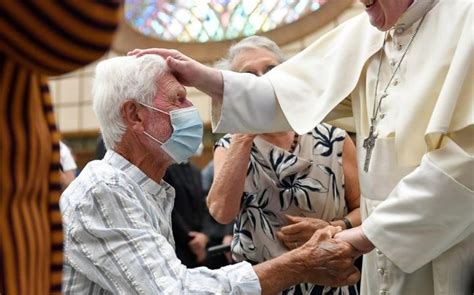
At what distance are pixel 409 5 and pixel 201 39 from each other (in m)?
10.2

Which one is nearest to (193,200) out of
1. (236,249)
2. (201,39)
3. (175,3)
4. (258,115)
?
(236,249)

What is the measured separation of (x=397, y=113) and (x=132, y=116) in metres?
0.76

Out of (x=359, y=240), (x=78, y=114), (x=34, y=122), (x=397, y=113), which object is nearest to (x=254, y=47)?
(x=397, y=113)

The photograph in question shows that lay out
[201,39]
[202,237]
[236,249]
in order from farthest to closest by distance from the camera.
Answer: [201,39], [202,237], [236,249]

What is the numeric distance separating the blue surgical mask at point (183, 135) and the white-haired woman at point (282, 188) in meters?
0.37

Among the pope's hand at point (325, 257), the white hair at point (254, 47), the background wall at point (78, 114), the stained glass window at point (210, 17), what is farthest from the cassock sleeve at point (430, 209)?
the background wall at point (78, 114)

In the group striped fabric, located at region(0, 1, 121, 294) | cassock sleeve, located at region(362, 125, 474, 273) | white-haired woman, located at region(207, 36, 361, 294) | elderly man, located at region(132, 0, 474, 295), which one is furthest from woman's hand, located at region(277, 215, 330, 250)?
striped fabric, located at region(0, 1, 121, 294)

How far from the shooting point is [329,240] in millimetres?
2125

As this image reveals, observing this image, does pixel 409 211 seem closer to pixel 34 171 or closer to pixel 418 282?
pixel 418 282

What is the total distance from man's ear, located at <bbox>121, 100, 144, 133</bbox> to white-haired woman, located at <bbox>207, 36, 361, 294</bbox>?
0.50m

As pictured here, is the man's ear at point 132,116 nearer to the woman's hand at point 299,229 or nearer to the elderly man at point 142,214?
the elderly man at point 142,214

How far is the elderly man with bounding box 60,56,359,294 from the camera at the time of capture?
1.92 metres

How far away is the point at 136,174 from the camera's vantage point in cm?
217

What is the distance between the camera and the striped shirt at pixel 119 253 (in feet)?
6.21
